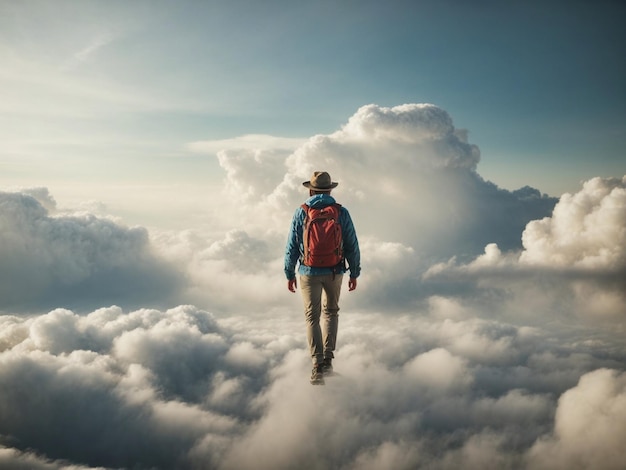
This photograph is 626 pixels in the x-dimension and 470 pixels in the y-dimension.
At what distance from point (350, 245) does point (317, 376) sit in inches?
140

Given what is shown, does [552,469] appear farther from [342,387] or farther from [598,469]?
[342,387]

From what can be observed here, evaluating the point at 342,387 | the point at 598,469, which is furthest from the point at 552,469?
the point at 342,387

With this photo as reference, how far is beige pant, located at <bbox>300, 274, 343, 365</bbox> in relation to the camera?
815cm

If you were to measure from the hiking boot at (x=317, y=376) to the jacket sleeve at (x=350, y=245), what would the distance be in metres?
2.65

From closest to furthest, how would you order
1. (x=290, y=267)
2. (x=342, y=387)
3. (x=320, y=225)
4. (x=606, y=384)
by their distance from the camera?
(x=320, y=225) → (x=290, y=267) → (x=342, y=387) → (x=606, y=384)

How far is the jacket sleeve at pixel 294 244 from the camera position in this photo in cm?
818

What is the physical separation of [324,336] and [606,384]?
254 meters

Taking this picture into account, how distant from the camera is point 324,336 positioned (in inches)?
339

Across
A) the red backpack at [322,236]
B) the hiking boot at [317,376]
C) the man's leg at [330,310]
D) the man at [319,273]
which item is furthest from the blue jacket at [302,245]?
the hiking boot at [317,376]

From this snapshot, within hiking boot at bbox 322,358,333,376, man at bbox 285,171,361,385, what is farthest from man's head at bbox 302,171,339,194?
hiking boot at bbox 322,358,333,376

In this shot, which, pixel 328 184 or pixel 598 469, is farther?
pixel 598 469

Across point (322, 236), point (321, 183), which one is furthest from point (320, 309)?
point (321, 183)

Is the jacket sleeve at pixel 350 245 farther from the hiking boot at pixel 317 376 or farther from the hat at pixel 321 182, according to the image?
the hiking boot at pixel 317 376

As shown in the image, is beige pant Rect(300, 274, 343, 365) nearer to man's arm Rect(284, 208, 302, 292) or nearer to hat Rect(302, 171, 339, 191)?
man's arm Rect(284, 208, 302, 292)
